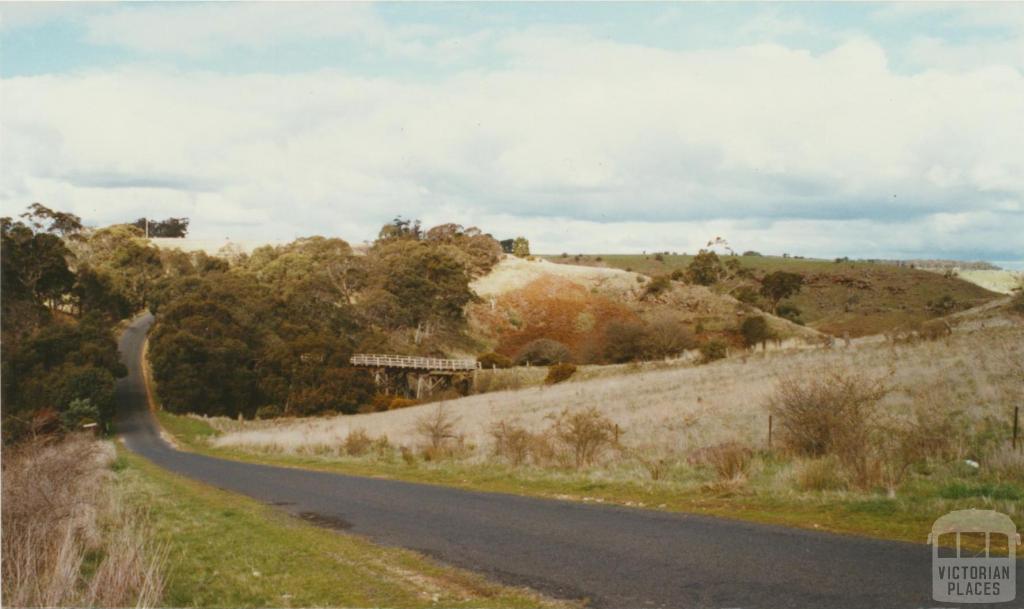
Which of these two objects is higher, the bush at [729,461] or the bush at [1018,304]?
the bush at [1018,304]

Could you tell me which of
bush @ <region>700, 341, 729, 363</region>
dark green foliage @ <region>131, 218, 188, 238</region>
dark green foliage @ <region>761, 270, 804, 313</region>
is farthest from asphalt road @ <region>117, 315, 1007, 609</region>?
dark green foliage @ <region>131, 218, 188, 238</region>

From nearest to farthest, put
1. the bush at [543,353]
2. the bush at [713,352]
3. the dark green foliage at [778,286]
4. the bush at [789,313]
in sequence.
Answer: the bush at [713,352]
the bush at [543,353]
the bush at [789,313]
the dark green foliage at [778,286]

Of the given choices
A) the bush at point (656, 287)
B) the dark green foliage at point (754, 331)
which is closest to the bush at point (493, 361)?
the dark green foliage at point (754, 331)

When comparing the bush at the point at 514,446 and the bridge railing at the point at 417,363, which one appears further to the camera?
the bridge railing at the point at 417,363

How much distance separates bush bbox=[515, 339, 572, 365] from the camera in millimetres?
79250

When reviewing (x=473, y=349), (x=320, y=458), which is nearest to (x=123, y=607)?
(x=320, y=458)

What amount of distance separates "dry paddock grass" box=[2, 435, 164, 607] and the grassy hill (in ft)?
245

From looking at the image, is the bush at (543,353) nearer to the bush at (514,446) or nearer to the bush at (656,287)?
the bush at (656,287)

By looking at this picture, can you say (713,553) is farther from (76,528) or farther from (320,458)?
(320,458)

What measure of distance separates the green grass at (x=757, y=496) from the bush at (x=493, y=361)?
182 ft

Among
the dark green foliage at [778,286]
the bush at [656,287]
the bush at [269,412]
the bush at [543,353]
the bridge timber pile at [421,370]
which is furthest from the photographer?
the dark green foliage at [778,286]

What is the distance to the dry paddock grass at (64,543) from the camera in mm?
8336

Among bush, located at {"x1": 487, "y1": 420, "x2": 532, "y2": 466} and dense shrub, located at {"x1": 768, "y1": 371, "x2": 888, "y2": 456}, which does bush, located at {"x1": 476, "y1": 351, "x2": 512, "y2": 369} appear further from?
dense shrub, located at {"x1": 768, "y1": 371, "x2": 888, "y2": 456}

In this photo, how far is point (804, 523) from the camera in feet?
38.1
